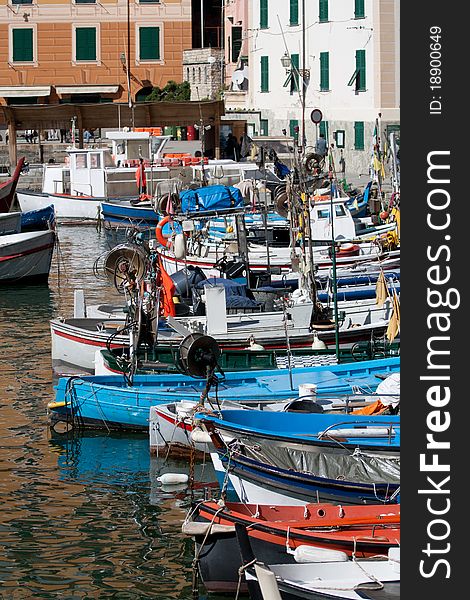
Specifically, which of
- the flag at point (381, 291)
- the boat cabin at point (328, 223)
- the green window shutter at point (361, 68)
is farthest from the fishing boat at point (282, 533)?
the green window shutter at point (361, 68)

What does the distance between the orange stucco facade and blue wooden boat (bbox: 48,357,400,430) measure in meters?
46.8

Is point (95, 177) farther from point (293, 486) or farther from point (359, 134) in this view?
point (293, 486)

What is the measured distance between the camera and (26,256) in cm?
3131

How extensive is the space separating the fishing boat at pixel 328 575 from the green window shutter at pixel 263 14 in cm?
4485

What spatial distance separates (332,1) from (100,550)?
3701 centimetres

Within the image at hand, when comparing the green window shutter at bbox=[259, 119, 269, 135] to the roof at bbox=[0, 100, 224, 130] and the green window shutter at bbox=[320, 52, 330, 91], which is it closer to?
the roof at bbox=[0, 100, 224, 130]

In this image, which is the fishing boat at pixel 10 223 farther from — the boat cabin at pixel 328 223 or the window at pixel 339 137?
the window at pixel 339 137

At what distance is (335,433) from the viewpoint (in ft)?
46.1

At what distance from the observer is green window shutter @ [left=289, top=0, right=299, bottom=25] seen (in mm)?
51500

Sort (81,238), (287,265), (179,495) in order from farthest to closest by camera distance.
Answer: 1. (81,238)
2. (287,265)
3. (179,495)

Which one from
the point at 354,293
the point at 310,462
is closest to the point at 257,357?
the point at 354,293

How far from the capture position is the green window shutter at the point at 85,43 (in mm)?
64188

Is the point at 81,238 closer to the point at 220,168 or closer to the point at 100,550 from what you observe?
the point at 220,168

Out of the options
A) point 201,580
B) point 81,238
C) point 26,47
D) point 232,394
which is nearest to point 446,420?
point 201,580
